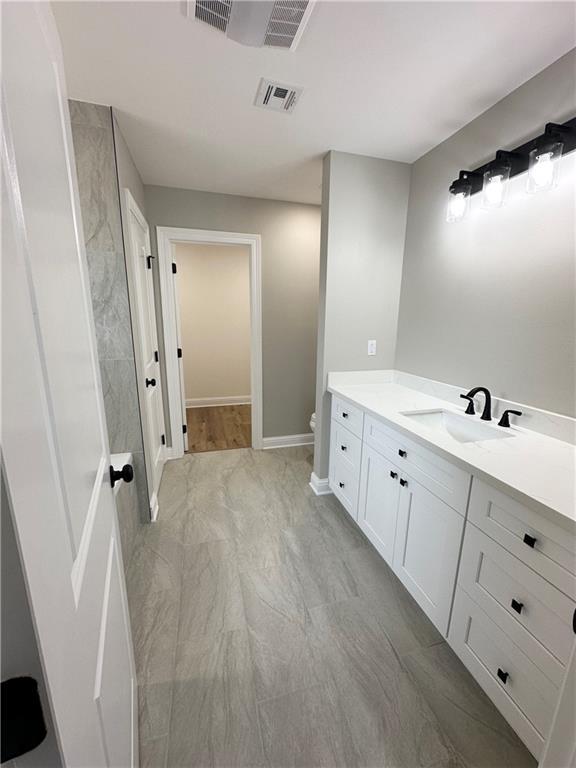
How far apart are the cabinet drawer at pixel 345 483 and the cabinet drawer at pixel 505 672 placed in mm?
845

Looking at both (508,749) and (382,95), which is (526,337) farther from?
(508,749)

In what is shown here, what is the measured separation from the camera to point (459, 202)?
1729 millimetres

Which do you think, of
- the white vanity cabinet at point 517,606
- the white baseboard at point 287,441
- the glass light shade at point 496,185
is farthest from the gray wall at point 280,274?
the white vanity cabinet at point 517,606

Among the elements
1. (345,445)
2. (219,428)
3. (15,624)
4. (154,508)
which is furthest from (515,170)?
(219,428)

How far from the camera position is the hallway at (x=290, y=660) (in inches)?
42.3

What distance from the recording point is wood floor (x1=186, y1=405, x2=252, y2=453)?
3.49 metres

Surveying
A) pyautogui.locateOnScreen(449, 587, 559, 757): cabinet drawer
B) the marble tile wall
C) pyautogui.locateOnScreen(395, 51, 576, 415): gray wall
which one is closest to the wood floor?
the marble tile wall

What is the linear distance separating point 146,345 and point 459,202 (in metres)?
2.23

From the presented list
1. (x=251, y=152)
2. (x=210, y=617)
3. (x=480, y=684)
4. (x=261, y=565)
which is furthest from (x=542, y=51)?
(x=210, y=617)

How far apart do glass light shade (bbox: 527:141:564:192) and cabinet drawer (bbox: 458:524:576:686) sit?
1.44 metres

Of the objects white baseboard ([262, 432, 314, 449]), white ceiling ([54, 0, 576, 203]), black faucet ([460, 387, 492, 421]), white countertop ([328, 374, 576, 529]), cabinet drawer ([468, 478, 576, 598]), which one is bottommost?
white baseboard ([262, 432, 314, 449])

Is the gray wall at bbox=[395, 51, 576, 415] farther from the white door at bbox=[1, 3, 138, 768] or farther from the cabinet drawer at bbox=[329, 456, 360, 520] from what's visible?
the white door at bbox=[1, 3, 138, 768]

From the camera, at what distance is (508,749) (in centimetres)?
107

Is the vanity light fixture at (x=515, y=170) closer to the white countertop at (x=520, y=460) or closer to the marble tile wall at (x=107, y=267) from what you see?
the white countertop at (x=520, y=460)
